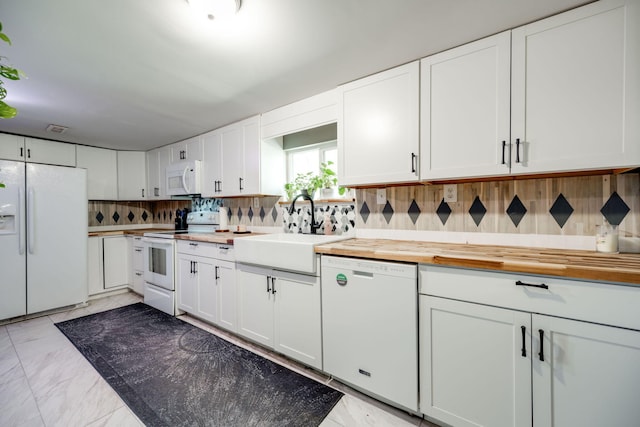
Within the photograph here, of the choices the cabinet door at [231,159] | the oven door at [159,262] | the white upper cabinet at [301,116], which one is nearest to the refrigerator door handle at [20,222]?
the oven door at [159,262]

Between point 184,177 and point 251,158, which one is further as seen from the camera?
point 184,177

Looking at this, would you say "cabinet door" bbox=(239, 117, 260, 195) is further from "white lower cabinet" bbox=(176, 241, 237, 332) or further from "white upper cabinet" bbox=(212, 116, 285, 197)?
"white lower cabinet" bbox=(176, 241, 237, 332)

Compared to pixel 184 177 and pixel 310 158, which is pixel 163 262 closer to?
pixel 184 177

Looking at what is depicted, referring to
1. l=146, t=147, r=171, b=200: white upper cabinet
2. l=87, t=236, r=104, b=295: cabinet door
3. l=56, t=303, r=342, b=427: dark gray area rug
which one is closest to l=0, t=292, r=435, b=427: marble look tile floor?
l=56, t=303, r=342, b=427: dark gray area rug

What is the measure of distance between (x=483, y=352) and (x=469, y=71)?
1.54 meters

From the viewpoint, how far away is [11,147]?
3094mm

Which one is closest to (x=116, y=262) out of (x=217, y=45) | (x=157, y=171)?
(x=157, y=171)

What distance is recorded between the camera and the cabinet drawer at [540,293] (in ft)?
3.37

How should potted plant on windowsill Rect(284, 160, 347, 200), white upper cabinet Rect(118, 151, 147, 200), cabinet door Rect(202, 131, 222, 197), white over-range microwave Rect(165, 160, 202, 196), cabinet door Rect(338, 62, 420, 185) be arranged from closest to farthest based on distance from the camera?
cabinet door Rect(338, 62, 420, 185)
potted plant on windowsill Rect(284, 160, 347, 200)
cabinet door Rect(202, 131, 222, 197)
white over-range microwave Rect(165, 160, 202, 196)
white upper cabinet Rect(118, 151, 147, 200)

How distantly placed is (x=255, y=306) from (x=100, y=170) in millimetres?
3477

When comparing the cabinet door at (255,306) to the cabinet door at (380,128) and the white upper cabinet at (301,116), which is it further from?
the white upper cabinet at (301,116)

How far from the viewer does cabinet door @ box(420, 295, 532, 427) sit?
1.20m

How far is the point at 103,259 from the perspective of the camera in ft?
12.2

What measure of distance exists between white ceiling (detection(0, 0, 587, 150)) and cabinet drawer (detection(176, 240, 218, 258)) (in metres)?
1.35
